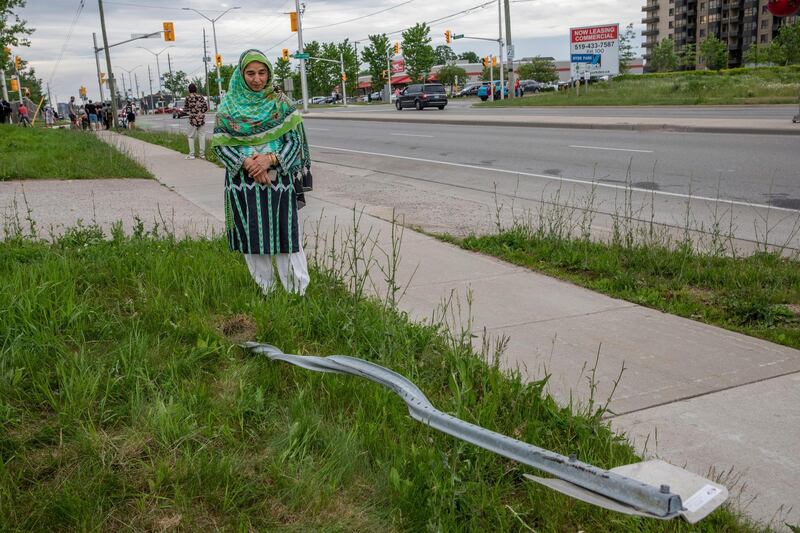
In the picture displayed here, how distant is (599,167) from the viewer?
14.4 meters

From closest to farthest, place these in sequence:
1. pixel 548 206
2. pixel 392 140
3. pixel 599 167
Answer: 1. pixel 548 206
2. pixel 599 167
3. pixel 392 140

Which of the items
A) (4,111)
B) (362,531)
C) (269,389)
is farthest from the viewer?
(4,111)

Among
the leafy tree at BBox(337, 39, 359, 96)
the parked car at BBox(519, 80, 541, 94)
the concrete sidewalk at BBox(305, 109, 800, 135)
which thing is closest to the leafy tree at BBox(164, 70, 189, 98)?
the leafy tree at BBox(337, 39, 359, 96)

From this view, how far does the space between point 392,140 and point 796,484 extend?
21.4 m

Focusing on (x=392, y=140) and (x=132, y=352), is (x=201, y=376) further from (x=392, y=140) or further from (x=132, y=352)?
(x=392, y=140)

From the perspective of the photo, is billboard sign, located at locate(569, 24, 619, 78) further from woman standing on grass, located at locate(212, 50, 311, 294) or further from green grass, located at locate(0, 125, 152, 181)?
woman standing on grass, located at locate(212, 50, 311, 294)

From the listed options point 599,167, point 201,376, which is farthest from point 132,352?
point 599,167

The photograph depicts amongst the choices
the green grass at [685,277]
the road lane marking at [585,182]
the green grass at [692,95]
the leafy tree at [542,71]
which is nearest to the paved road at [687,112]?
the green grass at [692,95]

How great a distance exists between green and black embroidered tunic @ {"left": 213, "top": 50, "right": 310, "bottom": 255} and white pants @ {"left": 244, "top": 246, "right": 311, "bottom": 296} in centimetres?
14

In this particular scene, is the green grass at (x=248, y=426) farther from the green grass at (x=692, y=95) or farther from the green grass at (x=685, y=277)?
the green grass at (x=692, y=95)

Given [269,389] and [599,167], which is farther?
[599,167]

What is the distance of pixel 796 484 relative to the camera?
315cm

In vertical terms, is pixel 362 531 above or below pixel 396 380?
below

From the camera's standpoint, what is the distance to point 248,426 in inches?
135
